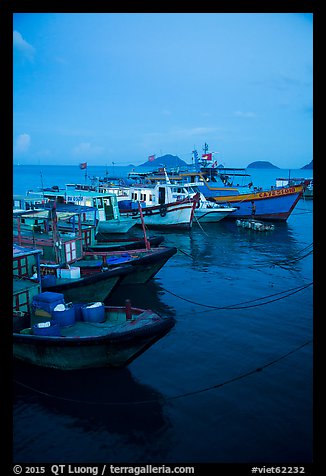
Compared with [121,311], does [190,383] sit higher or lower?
lower

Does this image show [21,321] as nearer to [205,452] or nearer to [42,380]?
[42,380]

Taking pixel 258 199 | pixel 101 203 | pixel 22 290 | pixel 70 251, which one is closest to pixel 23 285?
pixel 22 290

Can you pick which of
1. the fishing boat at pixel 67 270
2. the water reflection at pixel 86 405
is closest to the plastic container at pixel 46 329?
the water reflection at pixel 86 405

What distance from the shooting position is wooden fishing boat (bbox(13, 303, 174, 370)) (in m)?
9.45

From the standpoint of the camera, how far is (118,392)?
9445mm

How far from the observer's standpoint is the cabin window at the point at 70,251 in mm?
16359

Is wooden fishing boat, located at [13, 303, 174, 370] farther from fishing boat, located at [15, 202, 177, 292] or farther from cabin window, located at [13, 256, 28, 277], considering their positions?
fishing boat, located at [15, 202, 177, 292]

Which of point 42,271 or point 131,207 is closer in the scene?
point 42,271

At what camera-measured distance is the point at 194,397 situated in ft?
30.4

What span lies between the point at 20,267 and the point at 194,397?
7.83 meters

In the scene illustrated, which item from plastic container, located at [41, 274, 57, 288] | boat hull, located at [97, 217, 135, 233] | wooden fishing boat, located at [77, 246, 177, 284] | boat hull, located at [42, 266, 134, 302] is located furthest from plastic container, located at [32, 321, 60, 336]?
boat hull, located at [97, 217, 135, 233]

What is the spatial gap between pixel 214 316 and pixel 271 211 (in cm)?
2732
